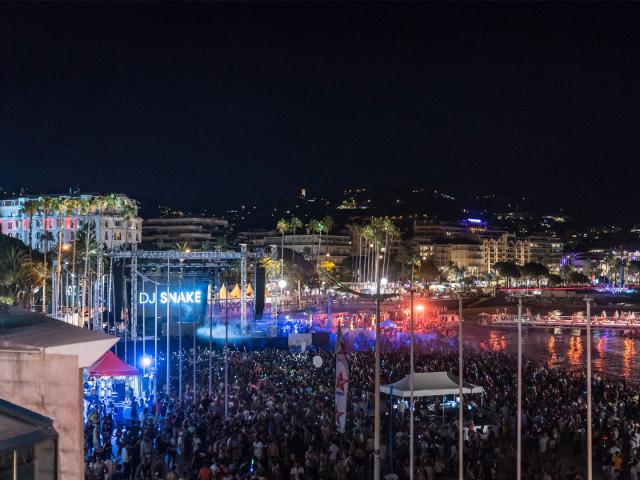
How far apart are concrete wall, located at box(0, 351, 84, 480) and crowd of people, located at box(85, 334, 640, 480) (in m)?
7.75

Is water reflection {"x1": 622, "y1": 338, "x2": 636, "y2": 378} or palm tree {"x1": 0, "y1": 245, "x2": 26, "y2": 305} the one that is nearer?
water reflection {"x1": 622, "y1": 338, "x2": 636, "y2": 378}

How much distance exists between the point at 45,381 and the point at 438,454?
13744 mm

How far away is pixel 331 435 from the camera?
20453 millimetres

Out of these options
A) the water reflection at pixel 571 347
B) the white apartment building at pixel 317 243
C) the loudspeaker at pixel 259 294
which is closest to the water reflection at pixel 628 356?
the water reflection at pixel 571 347

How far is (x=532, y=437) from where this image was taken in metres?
21.8

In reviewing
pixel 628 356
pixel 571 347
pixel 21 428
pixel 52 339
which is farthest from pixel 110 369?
pixel 571 347

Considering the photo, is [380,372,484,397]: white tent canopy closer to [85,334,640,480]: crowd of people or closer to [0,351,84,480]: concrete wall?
[85,334,640,480]: crowd of people

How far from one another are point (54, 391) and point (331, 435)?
12574 mm

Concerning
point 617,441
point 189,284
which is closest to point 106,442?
point 617,441

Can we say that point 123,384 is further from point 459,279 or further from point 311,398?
point 459,279

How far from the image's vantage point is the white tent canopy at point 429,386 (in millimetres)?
23906

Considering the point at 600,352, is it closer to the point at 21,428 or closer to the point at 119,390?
the point at 119,390

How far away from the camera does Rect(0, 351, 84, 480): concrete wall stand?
8.68 m

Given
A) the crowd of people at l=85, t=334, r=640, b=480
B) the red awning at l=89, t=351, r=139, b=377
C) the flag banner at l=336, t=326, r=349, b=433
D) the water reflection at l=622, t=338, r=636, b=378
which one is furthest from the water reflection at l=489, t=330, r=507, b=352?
the flag banner at l=336, t=326, r=349, b=433
